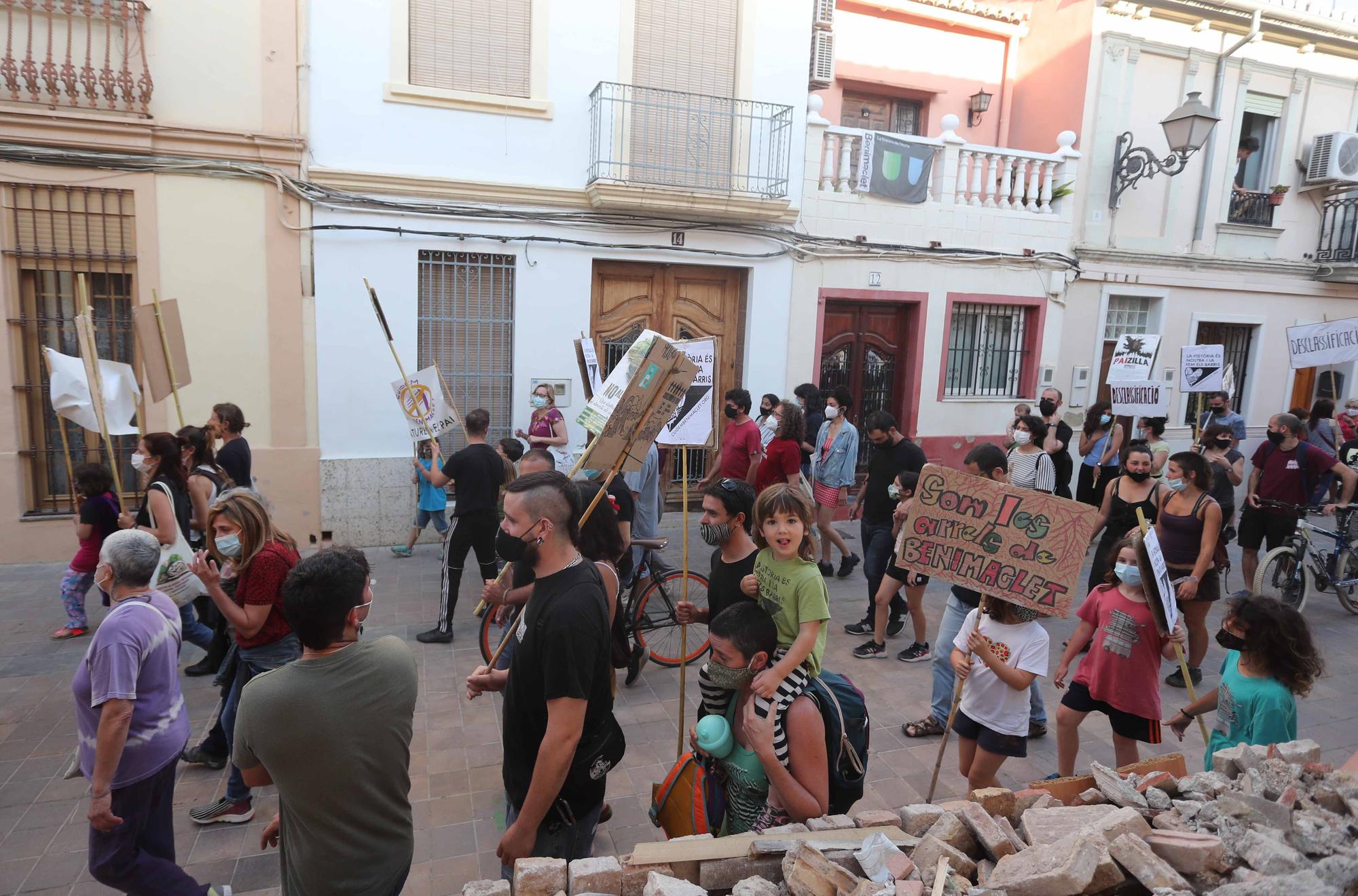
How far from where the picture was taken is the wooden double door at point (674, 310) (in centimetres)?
973

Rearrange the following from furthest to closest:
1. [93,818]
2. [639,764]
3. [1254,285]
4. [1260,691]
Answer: [1254,285] < [639,764] < [1260,691] < [93,818]

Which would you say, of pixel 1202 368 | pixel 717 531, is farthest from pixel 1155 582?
pixel 1202 368

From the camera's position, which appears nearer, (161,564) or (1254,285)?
(161,564)

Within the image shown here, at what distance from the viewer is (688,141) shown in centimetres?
977

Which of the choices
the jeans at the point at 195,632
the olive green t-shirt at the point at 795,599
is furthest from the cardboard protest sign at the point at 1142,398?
the jeans at the point at 195,632

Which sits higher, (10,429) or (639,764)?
(10,429)

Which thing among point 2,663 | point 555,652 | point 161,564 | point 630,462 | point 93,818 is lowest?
point 2,663

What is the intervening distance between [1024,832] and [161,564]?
15.4ft

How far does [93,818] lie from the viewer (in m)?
2.79

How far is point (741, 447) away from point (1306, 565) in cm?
542

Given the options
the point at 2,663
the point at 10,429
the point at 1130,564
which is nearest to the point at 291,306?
the point at 10,429

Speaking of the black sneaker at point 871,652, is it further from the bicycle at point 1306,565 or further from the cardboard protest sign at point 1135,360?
the cardboard protest sign at point 1135,360

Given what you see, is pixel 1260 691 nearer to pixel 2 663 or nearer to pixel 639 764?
pixel 639 764

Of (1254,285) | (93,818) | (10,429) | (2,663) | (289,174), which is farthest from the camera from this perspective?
(1254,285)
